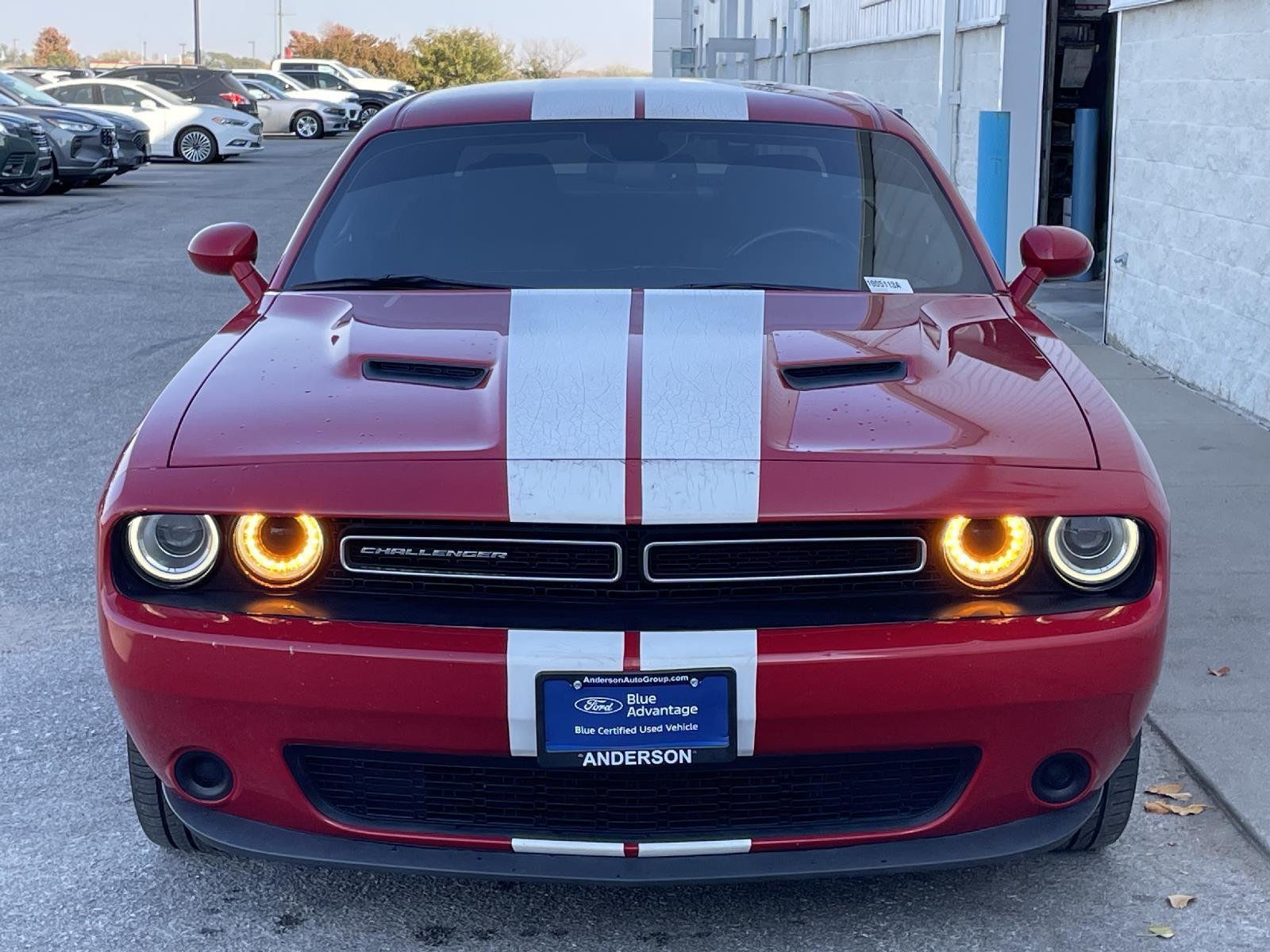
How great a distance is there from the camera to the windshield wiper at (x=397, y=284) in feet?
12.4

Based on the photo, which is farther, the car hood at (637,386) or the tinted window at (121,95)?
the tinted window at (121,95)

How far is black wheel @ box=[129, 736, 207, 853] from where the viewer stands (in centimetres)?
311

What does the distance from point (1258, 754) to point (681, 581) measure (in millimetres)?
1751

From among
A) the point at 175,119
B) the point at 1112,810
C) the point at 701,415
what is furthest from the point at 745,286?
the point at 175,119

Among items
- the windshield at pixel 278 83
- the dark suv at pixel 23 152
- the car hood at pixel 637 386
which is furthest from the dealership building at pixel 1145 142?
the windshield at pixel 278 83

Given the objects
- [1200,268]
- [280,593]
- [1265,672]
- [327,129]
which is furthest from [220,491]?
[327,129]

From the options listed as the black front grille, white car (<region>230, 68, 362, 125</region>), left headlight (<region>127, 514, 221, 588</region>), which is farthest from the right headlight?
white car (<region>230, 68, 362, 125</region>)

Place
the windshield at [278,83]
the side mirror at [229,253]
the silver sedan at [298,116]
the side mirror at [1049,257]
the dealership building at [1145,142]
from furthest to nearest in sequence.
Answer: the windshield at [278,83] → the silver sedan at [298,116] → the dealership building at [1145,142] → the side mirror at [229,253] → the side mirror at [1049,257]

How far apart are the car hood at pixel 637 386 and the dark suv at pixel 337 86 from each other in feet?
145

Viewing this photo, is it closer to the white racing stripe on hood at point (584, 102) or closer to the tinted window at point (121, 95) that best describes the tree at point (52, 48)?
the tinted window at point (121, 95)

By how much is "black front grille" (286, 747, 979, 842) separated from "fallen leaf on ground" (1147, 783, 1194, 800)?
104 centimetres

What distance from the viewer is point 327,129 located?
134 ft

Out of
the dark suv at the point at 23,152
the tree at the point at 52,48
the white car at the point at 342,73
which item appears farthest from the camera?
the tree at the point at 52,48

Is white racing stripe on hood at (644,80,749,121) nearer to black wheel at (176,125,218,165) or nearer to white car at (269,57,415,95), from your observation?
black wheel at (176,125,218,165)
